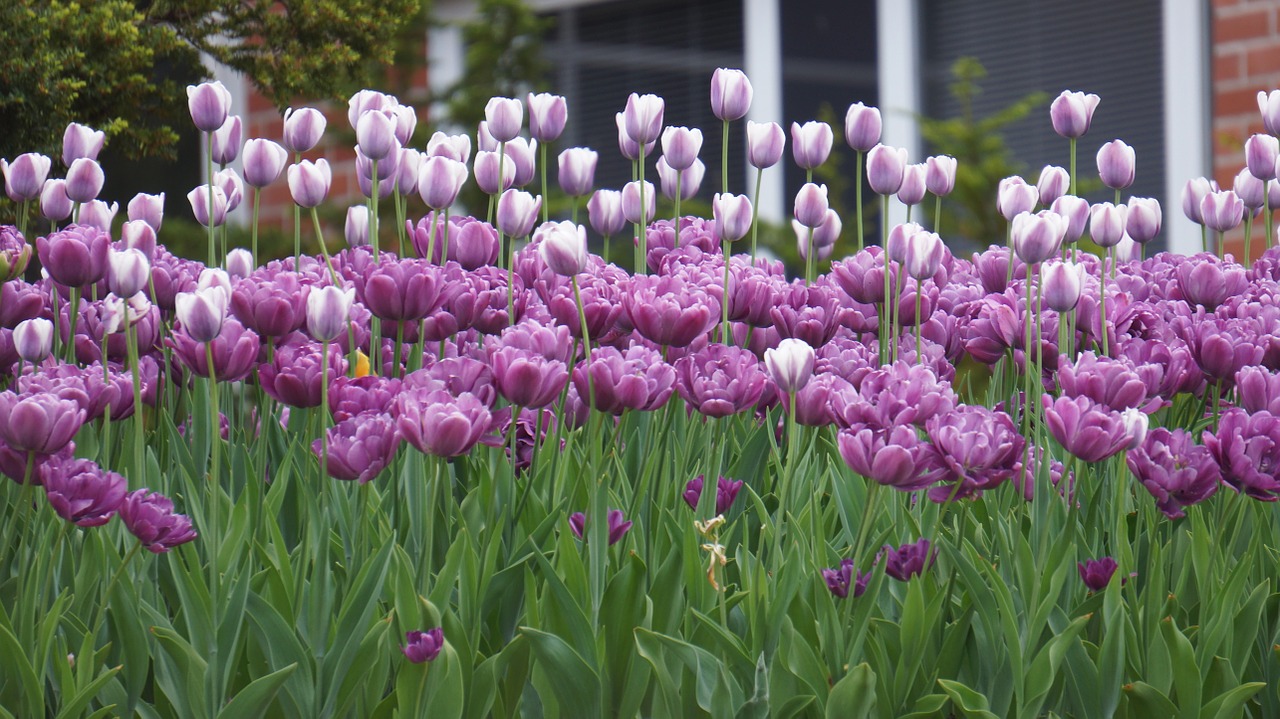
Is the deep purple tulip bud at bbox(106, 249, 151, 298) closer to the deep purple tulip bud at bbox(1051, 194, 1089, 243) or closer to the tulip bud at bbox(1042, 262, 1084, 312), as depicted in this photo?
the tulip bud at bbox(1042, 262, 1084, 312)

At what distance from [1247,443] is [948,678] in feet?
1.06

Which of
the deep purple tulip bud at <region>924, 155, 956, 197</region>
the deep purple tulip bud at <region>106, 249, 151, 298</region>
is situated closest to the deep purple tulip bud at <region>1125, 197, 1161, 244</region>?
the deep purple tulip bud at <region>924, 155, 956, 197</region>

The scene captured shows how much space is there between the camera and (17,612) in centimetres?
121

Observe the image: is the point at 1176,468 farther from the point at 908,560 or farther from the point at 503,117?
the point at 503,117

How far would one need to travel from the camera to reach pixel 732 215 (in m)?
1.71

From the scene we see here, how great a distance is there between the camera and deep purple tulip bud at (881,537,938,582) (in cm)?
119

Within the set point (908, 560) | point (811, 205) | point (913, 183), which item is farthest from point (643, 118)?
point (908, 560)

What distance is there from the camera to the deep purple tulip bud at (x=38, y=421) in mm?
1093

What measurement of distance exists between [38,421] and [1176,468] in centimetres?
95

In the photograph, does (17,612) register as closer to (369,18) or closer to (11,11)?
(11,11)

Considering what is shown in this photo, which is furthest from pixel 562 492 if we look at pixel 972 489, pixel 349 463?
pixel 972 489

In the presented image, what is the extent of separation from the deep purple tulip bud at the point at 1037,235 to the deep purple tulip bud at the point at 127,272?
2.67 feet

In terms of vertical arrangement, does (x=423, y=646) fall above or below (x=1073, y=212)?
below

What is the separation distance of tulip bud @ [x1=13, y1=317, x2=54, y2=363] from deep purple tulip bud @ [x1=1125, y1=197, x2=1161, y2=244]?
144 cm
